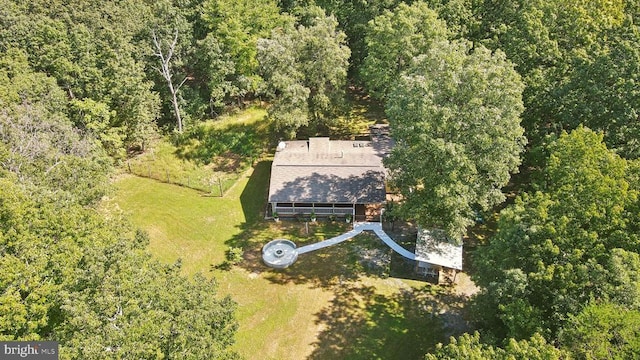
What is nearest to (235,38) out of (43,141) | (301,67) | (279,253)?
(301,67)

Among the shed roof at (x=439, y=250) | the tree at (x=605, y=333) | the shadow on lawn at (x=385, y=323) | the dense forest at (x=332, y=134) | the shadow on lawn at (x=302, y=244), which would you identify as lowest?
the shadow on lawn at (x=385, y=323)

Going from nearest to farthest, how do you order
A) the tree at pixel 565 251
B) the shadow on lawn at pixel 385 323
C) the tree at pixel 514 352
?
the tree at pixel 514 352 < the tree at pixel 565 251 < the shadow on lawn at pixel 385 323

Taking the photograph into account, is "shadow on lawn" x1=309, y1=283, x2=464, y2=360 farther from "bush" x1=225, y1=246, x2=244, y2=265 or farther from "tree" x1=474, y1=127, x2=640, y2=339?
"bush" x1=225, y1=246, x2=244, y2=265

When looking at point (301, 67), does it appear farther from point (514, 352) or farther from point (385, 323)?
point (514, 352)

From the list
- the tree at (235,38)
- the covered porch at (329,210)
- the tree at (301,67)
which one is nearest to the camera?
the covered porch at (329,210)

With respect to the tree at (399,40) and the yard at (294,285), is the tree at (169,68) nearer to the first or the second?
the yard at (294,285)

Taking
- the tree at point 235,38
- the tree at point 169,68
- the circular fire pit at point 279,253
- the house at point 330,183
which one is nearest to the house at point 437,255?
the house at point 330,183

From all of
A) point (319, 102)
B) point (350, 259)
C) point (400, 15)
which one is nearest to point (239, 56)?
Result: point (319, 102)
